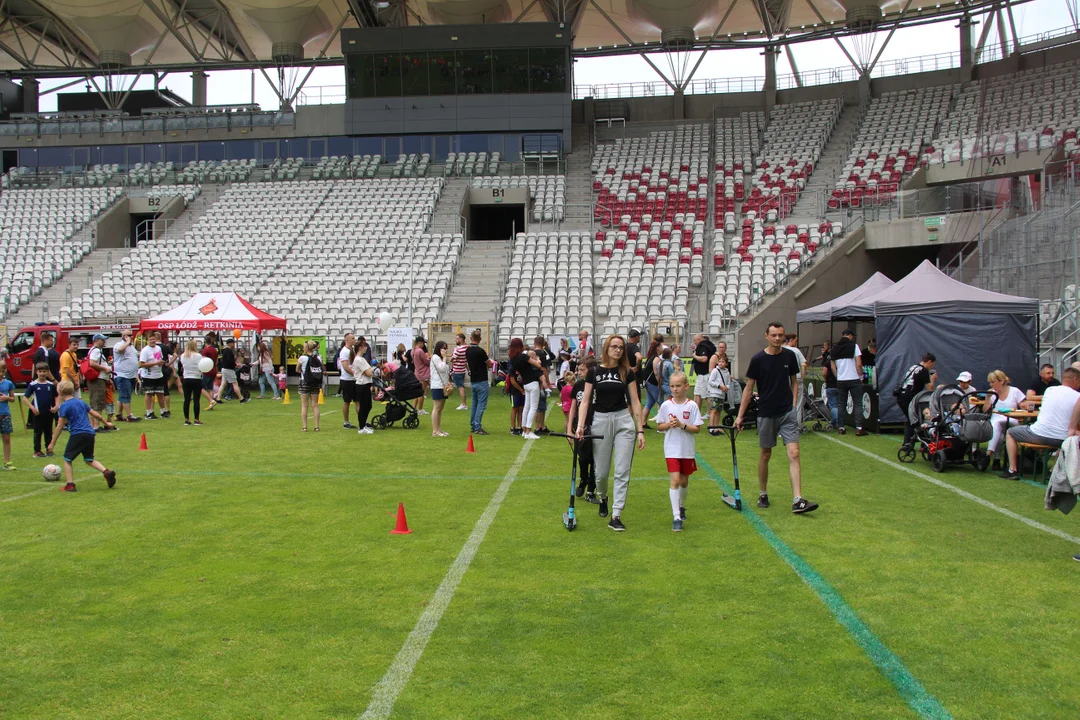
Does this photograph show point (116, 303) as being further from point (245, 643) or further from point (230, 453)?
point (245, 643)

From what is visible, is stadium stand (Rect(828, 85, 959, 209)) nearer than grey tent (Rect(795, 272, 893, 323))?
No

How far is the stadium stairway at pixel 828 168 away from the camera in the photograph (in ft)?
104

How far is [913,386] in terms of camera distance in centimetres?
1288

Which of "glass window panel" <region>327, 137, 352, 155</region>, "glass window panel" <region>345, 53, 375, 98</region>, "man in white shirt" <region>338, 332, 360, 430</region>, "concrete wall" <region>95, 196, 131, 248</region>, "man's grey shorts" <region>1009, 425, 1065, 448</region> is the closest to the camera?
"man's grey shorts" <region>1009, 425, 1065, 448</region>

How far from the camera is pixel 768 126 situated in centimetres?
4094

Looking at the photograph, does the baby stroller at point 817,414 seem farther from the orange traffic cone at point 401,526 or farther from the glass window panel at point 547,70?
the glass window panel at point 547,70

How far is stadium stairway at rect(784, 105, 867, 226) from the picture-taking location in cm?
3180

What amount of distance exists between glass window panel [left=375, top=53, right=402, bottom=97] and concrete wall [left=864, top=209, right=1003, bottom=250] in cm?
2262

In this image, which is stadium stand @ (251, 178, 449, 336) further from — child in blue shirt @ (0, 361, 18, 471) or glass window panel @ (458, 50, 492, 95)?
child in blue shirt @ (0, 361, 18, 471)

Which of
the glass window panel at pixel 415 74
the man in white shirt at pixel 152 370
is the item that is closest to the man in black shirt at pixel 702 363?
the man in white shirt at pixel 152 370

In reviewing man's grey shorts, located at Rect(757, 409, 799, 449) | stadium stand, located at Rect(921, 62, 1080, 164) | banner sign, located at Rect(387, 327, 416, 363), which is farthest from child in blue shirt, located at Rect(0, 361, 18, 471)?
stadium stand, located at Rect(921, 62, 1080, 164)

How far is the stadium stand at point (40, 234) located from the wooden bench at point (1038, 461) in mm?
31940

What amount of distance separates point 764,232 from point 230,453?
2279 centimetres

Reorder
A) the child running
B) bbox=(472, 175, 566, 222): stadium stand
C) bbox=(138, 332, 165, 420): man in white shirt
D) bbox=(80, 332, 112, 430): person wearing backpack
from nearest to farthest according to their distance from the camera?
the child running
bbox=(80, 332, 112, 430): person wearing backpack
bbox=(138, 332, 165, 420): man in white shirt
bbox=(472, 175, 566, 222): stadium stand
